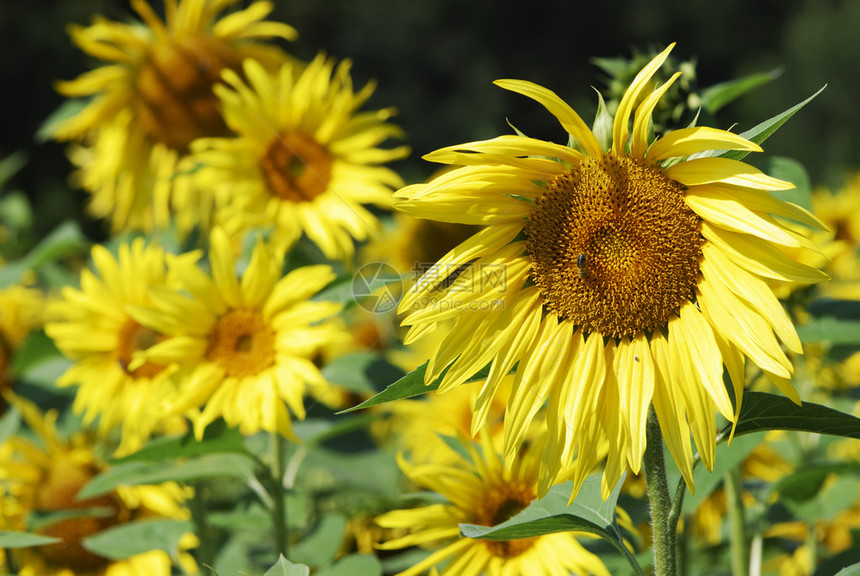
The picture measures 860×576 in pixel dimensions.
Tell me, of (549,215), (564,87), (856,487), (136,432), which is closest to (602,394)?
(549,215)

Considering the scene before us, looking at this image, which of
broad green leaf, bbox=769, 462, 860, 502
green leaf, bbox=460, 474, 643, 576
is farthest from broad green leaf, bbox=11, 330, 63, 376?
broad green leaf, bbox=769, 462, 860, 502

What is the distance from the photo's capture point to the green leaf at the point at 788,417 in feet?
2.57

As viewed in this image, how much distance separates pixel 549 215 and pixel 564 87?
11.7 m

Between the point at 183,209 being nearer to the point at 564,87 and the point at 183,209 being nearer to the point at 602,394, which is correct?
the point at 602,394

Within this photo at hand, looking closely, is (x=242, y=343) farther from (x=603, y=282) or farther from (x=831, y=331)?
(x=831, y=331)

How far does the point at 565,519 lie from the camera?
81 centimetres

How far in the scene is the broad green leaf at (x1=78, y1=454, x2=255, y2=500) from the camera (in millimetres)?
1218

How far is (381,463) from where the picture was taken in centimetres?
169

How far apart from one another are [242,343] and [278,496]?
258mm

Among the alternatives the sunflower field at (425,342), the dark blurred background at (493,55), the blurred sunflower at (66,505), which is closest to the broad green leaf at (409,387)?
the sunflower field at (425,342)

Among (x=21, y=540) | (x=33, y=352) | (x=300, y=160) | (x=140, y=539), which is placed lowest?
(x=140, y=539)

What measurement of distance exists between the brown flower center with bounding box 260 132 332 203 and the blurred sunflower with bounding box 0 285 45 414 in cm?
71

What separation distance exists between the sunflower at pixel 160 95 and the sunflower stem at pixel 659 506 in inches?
60.2

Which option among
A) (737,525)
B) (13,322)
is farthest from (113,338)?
(737,525)
